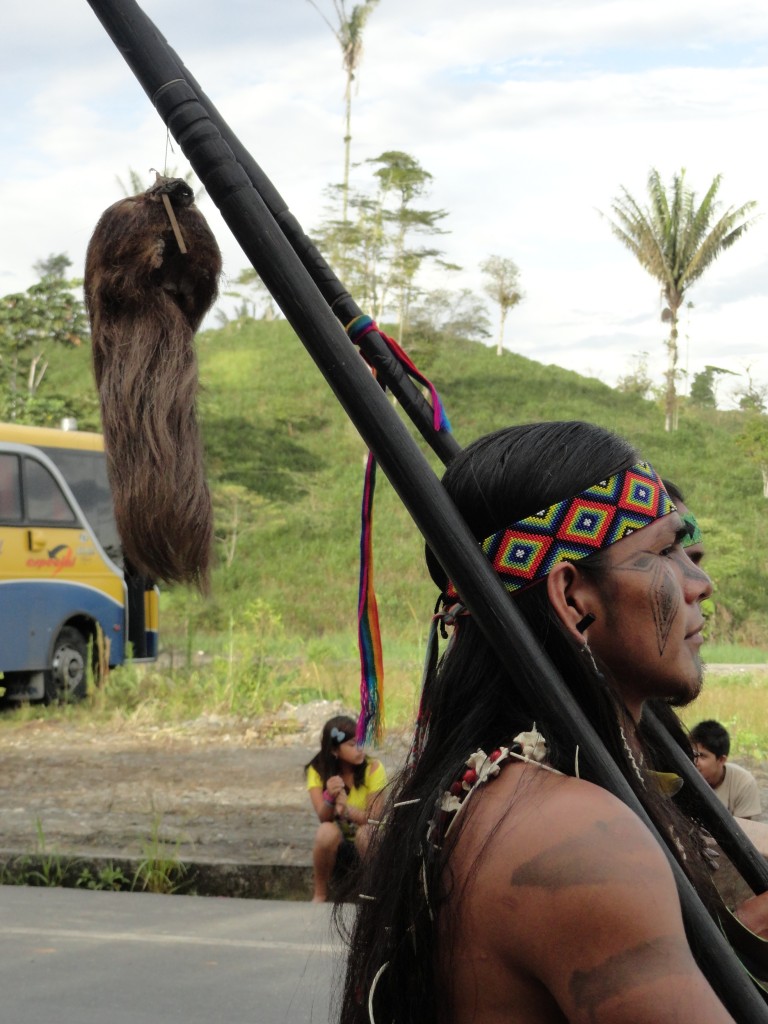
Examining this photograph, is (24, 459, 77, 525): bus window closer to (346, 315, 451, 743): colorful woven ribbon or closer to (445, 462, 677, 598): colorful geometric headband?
(346, 315, 451, 743): colorful woven ribbon

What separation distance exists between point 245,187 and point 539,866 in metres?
0.85

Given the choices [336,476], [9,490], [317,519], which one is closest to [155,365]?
[9,490]

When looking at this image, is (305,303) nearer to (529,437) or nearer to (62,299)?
(529,437)

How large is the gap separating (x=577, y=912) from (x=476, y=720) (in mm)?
337

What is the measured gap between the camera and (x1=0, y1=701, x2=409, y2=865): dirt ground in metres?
7.80

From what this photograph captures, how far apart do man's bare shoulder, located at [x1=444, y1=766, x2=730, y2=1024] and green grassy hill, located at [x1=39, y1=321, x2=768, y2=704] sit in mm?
16641

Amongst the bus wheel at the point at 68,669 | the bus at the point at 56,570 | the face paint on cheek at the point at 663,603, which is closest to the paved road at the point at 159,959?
the face paint on cheek at the point at 663,603

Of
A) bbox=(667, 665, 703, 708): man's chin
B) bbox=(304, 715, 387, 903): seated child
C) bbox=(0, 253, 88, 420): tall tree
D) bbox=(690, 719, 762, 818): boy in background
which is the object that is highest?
bbox=(0, 253, 88, 420): tall tree

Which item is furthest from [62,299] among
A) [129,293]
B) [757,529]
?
[757,529]

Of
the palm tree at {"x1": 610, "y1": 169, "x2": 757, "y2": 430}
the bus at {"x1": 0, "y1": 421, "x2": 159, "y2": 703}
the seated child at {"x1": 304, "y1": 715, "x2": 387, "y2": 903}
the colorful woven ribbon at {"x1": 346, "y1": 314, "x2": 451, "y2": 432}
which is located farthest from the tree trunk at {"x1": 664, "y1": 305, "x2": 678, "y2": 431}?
the colorful woven ribbon at {"x1": 346, "y1": 314, "x2": 451, "y2": 432}

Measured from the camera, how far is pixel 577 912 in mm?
1381

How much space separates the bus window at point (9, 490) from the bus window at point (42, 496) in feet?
0.38

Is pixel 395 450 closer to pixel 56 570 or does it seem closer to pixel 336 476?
pixel 56 570

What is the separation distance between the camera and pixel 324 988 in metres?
5.50
